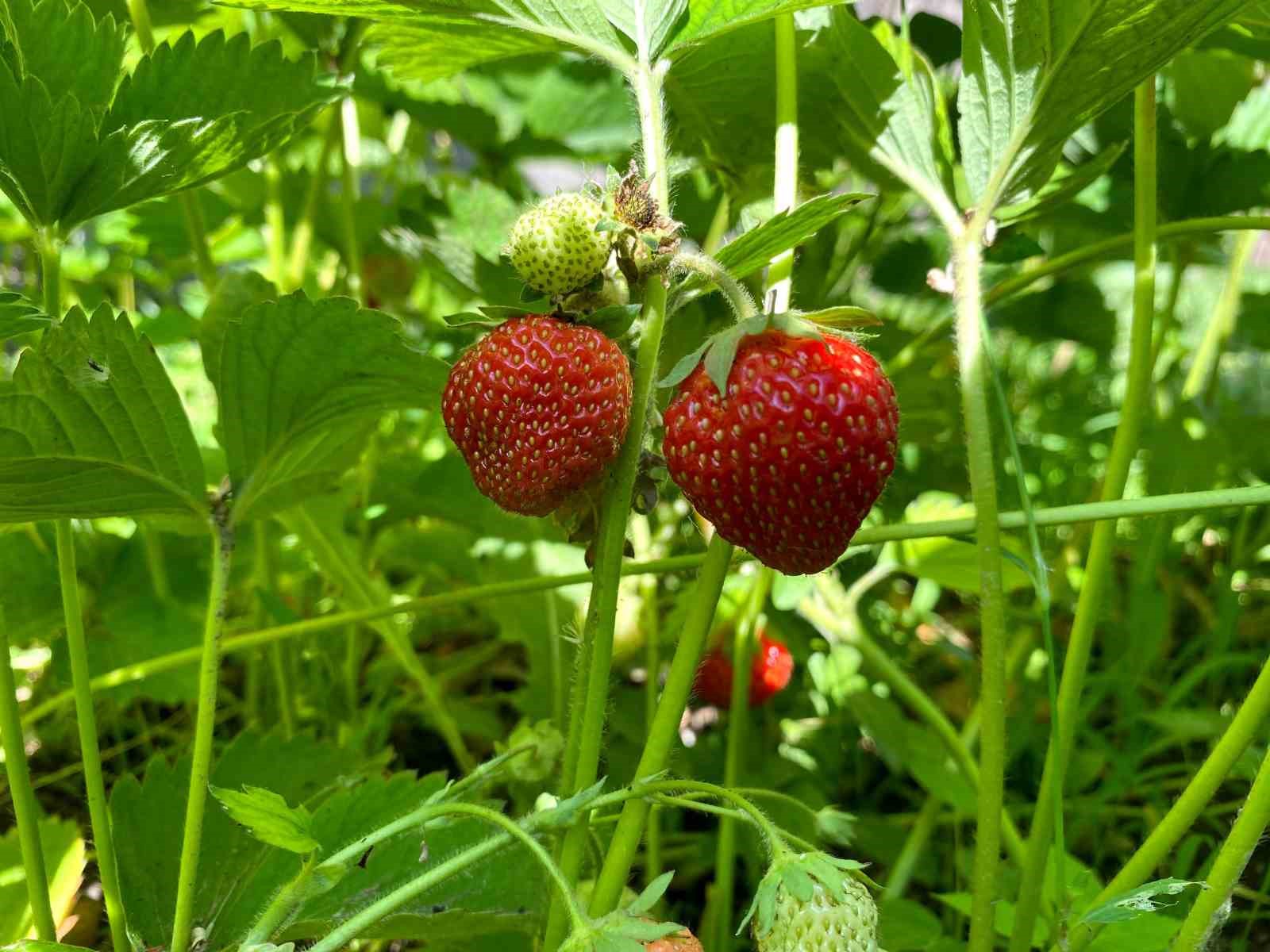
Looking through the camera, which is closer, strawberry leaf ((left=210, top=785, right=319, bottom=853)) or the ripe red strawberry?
strawberry leaf ((left=210, top=785, right=319, bottom=853))

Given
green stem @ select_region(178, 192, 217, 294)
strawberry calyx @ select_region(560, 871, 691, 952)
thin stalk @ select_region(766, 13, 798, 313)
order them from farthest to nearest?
1. green stem @ select_region(178, 192, 217, 294)
2. thin stalk @ select_region(766, 13, 798, 313)
3. strawberry calyx @ select_region(560, 871, 691, 952)

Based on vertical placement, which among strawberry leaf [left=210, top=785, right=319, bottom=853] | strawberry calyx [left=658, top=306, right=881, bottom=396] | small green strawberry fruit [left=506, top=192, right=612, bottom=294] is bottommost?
strawberry leaf [left=210, top=785, right=319, bottom=853]

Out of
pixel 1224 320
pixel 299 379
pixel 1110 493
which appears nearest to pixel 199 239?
pixel 299 379

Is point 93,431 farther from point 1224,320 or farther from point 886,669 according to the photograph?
point 1224,320

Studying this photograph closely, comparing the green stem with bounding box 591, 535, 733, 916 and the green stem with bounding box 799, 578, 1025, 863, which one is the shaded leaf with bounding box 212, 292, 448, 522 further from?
the green stem with bounding box 799, 578, 1025, 863

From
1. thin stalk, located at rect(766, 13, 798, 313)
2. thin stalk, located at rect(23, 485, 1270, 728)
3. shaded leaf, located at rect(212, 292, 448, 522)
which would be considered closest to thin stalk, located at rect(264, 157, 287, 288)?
thin stalk, located at rect(23, 485, 1270, 728)

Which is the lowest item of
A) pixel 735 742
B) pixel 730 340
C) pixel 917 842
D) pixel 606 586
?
pixel 917 842
